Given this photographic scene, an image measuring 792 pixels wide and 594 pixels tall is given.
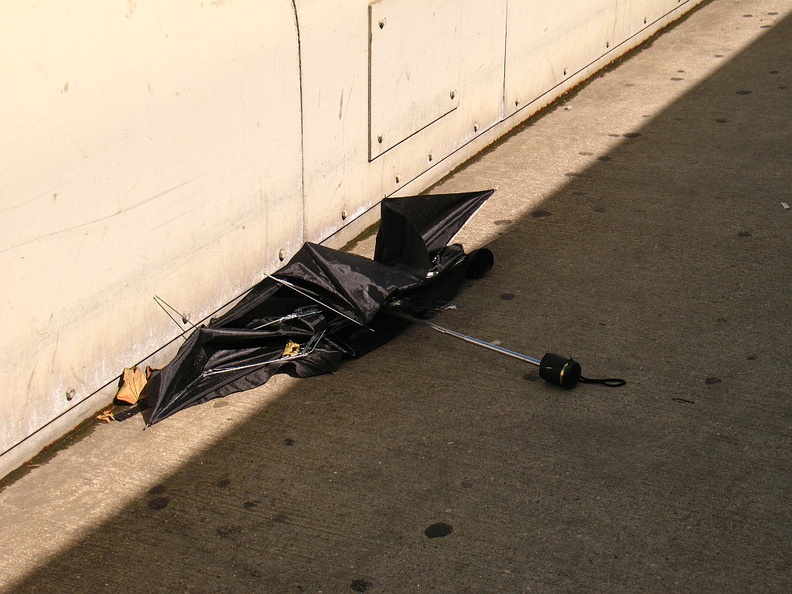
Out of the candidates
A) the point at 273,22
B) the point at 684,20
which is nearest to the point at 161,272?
the point at 273,22

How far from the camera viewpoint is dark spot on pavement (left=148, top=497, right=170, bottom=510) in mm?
3559

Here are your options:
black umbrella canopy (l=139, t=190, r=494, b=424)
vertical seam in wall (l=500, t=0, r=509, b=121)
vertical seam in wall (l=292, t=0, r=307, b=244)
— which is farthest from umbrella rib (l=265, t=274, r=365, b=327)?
vertical seam in wall (l=500, t=0, r=509, b=121)

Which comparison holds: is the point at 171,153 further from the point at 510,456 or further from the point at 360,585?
the point at 360,585

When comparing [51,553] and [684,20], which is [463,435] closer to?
[51,553]

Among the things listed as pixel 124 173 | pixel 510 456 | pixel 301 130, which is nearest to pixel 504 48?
pixel 301 130

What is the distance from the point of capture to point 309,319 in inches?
172

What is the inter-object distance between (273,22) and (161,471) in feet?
6.26

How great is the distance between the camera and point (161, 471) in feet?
12.3

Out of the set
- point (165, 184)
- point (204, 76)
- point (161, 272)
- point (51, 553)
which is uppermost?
point (204, 76)

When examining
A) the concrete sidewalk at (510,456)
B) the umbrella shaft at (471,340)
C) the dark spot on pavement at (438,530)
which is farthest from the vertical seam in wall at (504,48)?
the dark spot on pavement at (438,530)

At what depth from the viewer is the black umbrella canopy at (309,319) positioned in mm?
4156

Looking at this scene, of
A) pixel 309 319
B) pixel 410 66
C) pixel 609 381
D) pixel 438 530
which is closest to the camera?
pixel 438 530

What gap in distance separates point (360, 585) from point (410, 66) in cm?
306

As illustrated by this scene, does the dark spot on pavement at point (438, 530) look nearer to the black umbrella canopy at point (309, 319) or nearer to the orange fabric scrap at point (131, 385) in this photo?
the black umbrella canopy at point (309, 319)
